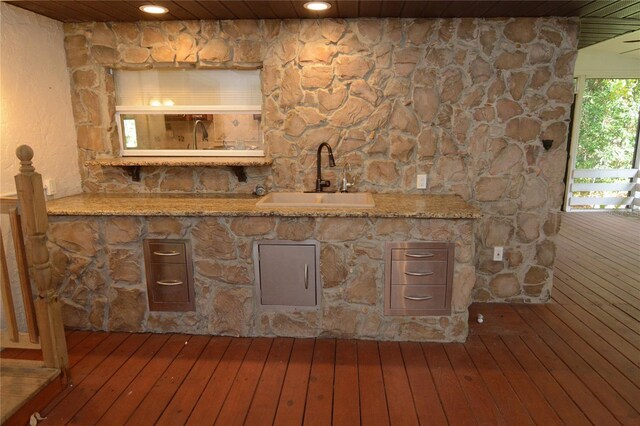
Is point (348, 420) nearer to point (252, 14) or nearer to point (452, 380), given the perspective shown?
point (452, 380)

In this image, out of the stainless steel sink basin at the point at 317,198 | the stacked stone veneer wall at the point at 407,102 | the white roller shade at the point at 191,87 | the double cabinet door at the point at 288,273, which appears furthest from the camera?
the white roller shade at the point at 191,87

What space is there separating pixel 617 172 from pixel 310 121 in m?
6.03

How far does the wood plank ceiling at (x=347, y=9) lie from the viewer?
2.57 meters

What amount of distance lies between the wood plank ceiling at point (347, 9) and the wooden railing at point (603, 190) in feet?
13.7

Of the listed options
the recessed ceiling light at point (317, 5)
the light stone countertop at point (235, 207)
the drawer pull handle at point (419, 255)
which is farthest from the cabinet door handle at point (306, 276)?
the recessed ceiling light at point (317, 5)

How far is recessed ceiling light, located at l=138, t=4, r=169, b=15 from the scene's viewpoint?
2.63m

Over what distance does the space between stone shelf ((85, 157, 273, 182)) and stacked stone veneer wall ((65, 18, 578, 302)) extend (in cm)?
10

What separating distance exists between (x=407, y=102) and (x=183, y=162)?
1.76 m

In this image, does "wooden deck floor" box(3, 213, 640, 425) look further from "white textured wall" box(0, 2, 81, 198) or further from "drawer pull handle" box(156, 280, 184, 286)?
"white textured wall" box(0, 2, 81, 198)

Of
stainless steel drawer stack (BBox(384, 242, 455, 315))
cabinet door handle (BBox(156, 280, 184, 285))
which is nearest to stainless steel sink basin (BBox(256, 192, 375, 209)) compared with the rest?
stainless steel drawer stack (BBox(384, 242, 455, 315))

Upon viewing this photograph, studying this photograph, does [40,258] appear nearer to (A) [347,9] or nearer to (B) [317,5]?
(B) [317,5]

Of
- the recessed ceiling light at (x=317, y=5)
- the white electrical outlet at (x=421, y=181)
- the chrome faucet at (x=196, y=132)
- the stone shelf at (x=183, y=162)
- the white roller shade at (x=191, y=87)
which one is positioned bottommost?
the white electrical outlet at (x=421, y=181)

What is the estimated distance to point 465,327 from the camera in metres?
2.63

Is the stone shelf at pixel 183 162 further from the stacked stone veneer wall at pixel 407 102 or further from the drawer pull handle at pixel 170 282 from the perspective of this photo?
the drawer pull handle at pixel 170 282
